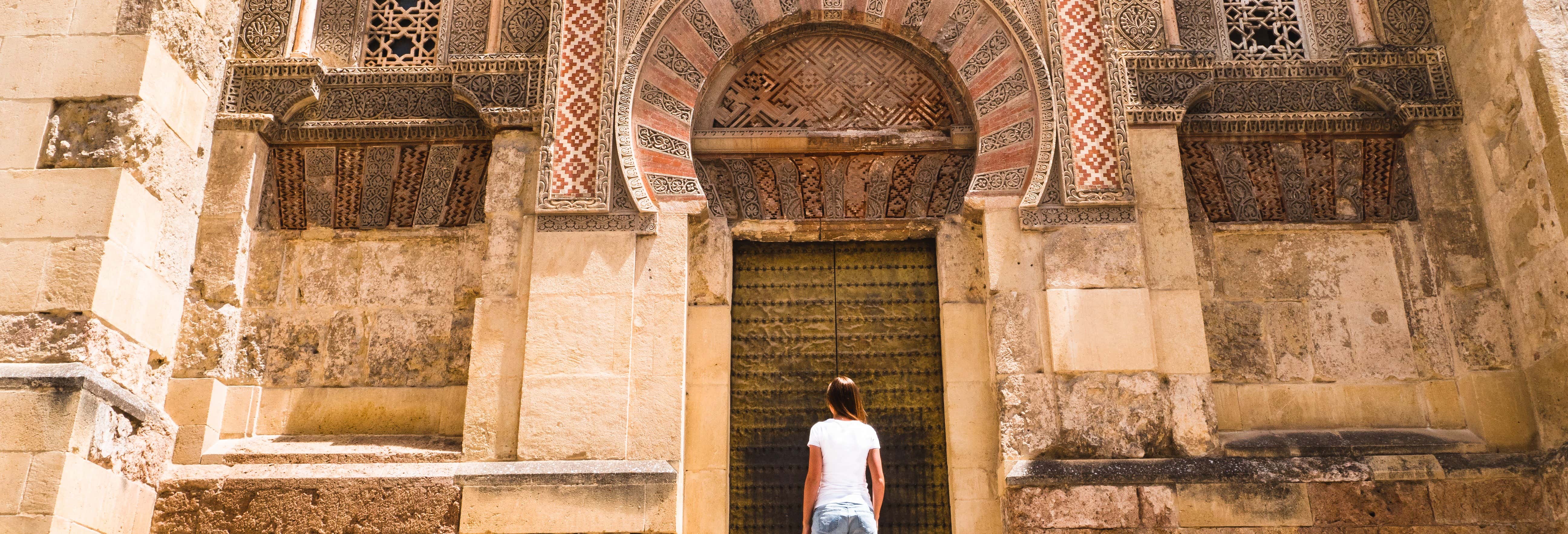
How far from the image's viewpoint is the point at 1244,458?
534 cm

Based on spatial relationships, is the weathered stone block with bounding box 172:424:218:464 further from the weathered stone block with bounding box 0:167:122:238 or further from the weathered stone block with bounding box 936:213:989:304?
the weathered stone block with bounding box 936:213:989:304

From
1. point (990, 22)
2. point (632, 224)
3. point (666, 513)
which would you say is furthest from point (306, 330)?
point (990, 22)

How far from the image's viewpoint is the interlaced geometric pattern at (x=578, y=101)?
584cm

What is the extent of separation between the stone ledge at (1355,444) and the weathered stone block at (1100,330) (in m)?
0.62

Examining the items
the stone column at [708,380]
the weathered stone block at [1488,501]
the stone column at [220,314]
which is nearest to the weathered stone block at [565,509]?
the stone column at [708,380]

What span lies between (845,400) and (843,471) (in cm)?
29

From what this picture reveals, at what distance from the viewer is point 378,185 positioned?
6160 mm

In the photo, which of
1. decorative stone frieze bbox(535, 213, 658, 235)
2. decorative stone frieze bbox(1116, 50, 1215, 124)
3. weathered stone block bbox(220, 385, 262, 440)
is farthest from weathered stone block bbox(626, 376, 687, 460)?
decorative stone frieze bbox(1116, 50, 1215, 124)

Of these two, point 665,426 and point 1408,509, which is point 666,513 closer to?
point 665,426

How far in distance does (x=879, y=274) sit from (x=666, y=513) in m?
1.82

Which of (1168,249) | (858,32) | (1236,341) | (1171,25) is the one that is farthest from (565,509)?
(1171,25)

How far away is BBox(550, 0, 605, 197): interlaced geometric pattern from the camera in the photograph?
19.2 ft

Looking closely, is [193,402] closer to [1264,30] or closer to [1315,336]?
[1315,336]

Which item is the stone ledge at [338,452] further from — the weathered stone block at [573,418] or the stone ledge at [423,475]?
the weathered stone block at [573,418]
